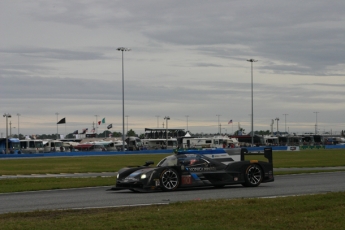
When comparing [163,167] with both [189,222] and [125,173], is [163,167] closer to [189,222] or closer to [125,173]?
[125,173]

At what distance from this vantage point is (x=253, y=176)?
19.7 m

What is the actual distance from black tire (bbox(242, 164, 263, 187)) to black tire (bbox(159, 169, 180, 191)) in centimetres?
254

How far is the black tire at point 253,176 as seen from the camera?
19.5 metres

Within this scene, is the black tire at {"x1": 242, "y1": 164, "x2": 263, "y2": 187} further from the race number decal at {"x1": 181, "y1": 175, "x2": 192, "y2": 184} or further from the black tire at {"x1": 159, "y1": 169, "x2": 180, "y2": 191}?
the black tire at {"x1": 159, "y1": 169, "x2": 180, "y2": 191}

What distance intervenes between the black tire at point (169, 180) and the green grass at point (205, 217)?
16.4 ft

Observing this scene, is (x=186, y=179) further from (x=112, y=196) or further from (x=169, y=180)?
(x=112, y=196)

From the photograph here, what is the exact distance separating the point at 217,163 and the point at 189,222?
9367 millimetres

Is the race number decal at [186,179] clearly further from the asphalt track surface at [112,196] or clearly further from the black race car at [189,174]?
the asphalt track surface at [112,196]

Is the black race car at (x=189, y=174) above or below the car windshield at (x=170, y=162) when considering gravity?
below

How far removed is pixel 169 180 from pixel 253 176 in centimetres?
318

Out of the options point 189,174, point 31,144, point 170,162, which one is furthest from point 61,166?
point 31,144

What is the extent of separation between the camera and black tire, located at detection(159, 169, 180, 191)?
18219mm

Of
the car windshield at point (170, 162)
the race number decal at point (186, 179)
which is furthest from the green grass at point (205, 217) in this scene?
the car windshield at point (170, 162)

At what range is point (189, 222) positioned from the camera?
10156 mm
